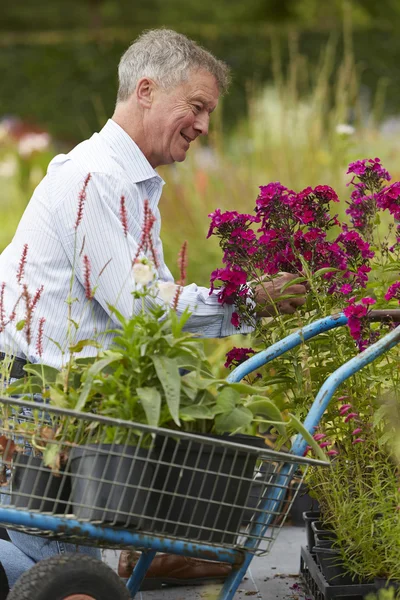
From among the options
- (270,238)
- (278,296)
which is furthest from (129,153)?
(278,296)

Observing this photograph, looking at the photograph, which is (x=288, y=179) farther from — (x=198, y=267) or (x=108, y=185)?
(x=108, y=185)

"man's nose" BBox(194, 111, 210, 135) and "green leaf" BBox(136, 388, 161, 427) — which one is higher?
"man's nose" BBox(194, 111, 210, 135)

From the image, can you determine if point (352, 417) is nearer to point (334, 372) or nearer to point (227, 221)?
point (334, 372)

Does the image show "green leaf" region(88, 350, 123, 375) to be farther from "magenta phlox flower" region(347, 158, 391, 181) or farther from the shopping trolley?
"magenta phlox flower" region(347, 158, 391, 181)

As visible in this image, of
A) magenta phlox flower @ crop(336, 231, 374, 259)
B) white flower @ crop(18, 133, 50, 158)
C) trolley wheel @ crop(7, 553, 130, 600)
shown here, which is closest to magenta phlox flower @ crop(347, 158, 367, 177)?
magenta phlox flower @ crop(336, 231, 374, 259)

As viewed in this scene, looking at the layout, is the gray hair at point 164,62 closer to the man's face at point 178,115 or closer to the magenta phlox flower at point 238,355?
the man's face at point 178,115

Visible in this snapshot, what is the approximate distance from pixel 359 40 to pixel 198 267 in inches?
323

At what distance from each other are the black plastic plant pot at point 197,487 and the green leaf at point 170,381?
0.09 m

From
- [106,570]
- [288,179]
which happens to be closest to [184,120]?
[106,570]

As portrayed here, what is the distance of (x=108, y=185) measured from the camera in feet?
9.45

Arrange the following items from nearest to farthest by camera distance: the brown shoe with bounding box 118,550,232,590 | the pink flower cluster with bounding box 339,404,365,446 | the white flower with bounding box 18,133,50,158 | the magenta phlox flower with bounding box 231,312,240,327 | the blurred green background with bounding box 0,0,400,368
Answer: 1. the pink flower cluster with bounding box 339,404,365,446
2. the magenta phlox flower with bounding box 231,312,240,327
3. the brown shoe with bounding box 118,550,232,590
4. the blurred green background with bounding box 0,0,400,368
5. the white flower with bounding box 18,133,50,158

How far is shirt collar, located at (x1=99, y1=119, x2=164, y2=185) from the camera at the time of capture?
10.2ft

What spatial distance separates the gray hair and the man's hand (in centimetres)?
73

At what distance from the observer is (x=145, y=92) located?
10.5ft
